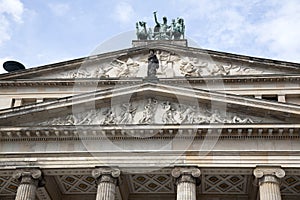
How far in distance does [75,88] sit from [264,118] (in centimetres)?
1237

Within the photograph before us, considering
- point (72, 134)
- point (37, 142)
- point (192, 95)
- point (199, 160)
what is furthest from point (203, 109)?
point (37, 142)

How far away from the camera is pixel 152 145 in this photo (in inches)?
1020

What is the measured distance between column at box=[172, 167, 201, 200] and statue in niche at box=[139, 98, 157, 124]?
2.79m

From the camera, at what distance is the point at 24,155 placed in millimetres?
26016

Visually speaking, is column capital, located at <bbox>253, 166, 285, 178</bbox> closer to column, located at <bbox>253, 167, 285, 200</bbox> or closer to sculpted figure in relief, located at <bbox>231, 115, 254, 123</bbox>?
column, located at <bbox>253, 167, 285, 200</bbox>

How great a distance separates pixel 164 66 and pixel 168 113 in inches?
286

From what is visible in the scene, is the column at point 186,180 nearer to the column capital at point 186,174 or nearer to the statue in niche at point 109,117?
the column capital at point 186,174

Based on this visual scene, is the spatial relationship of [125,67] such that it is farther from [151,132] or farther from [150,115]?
[151,132]

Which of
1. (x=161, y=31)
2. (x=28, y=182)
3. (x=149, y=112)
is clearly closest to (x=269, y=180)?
(x=149, y=112)

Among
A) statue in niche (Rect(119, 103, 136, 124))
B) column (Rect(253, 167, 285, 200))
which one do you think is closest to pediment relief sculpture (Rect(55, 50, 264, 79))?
statue in niche (Rect(119, 103, 136, 124))

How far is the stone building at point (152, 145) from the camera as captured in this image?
2509 centimetres

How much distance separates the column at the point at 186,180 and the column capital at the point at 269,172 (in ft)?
8.80

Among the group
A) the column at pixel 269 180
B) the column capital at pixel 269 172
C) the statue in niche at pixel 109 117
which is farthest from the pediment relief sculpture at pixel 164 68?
the column at pixel 269 180

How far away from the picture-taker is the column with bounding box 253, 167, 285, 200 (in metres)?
23.9
